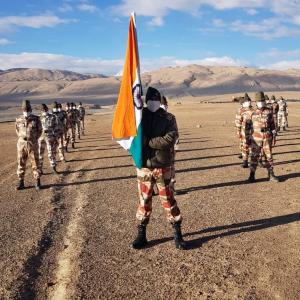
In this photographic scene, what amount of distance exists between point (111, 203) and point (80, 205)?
701 mm

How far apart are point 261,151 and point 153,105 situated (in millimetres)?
6130

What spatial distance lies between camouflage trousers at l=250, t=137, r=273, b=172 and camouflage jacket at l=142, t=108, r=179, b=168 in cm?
571

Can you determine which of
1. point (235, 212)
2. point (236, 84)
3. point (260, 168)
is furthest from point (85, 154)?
point (236, 84)

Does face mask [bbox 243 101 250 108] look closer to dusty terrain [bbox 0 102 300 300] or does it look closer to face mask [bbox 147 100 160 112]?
dusty terrain [bbox 0 102 300 300]

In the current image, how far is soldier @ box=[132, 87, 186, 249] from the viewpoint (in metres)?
6.92

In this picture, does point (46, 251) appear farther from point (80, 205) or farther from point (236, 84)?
point (236, 84)

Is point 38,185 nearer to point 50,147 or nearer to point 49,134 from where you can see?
point 50,147

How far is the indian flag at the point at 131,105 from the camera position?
6.89 metres

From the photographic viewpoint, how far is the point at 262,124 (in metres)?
12.1

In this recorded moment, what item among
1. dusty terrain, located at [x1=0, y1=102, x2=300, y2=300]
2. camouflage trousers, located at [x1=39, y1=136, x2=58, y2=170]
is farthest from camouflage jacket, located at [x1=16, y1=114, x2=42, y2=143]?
camouflage trousers, located at [x1=39, y1=136, x2=58, y2=170]

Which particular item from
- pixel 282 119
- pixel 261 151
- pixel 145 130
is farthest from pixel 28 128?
pixel 282 119

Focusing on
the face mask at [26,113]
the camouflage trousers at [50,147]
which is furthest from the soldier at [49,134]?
the face mask at [26,113]

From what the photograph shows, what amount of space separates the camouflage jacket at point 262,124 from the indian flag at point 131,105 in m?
5.98

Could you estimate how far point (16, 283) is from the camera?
6301 millimetres
